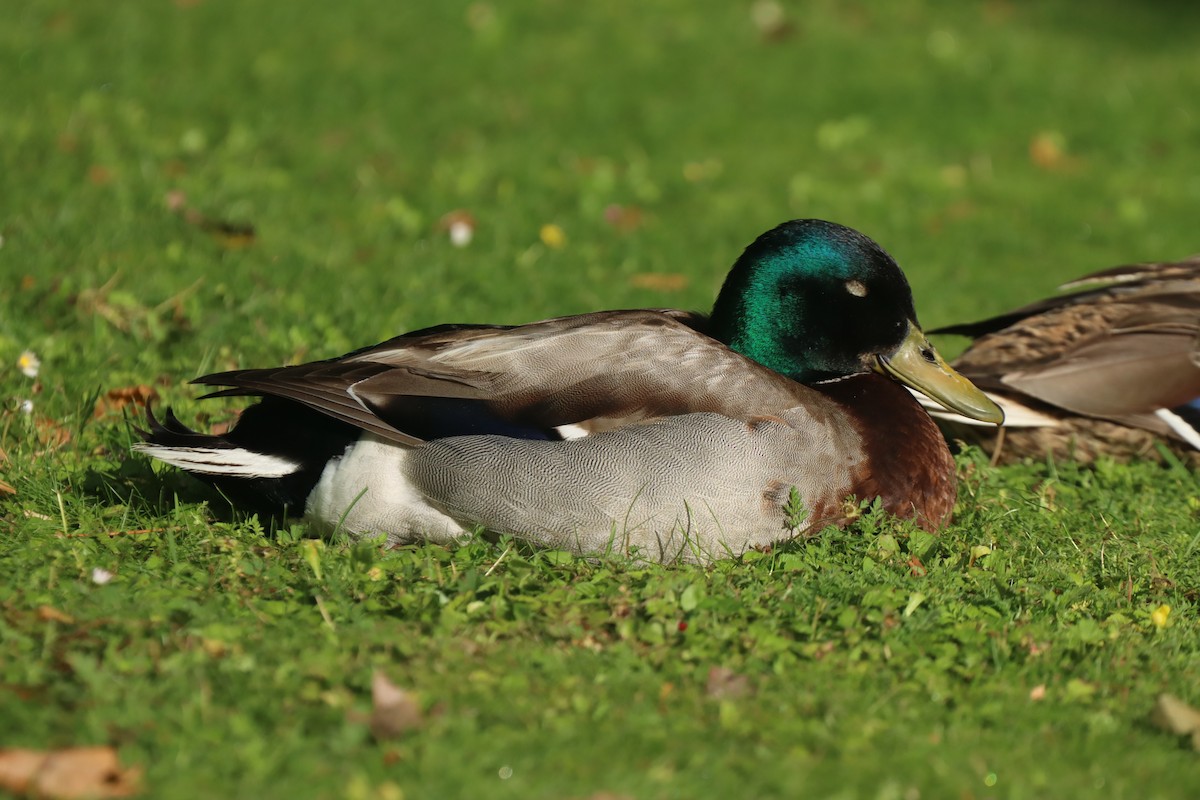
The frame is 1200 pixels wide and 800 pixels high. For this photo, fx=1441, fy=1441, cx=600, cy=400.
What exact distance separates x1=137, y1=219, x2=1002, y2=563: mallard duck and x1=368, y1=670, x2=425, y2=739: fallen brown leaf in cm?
91

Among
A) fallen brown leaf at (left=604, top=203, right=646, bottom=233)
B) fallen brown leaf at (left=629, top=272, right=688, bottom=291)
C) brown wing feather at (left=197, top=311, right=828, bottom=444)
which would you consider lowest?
fallen brown leaf at (left=629, top=272, right=688, bottom=291)

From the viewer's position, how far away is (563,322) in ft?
13.6

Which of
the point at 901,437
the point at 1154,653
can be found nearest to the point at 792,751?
the point at 1154,653

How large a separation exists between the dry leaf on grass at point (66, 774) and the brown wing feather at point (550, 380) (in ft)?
4.27

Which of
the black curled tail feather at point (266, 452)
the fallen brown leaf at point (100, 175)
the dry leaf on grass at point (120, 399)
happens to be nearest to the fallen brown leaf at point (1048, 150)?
the fallen brown leaf at point (100, 175)

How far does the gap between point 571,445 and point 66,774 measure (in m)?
1.57

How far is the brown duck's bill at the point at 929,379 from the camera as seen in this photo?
4262 millimetres

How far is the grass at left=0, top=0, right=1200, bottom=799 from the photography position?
2924 millimetres

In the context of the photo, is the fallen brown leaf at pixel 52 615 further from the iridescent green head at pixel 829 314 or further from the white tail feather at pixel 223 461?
the iridescent green head at pixel 829 314

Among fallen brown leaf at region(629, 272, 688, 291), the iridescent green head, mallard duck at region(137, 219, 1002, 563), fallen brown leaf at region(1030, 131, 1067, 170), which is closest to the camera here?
mallard duck at region(137, 219, 1002, 563)

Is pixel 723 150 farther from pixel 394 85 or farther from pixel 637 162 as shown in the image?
pixel 394 85

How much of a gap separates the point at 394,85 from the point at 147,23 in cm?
180

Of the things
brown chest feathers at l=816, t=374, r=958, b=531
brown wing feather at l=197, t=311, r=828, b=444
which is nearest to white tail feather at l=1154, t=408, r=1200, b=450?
brown chest feathers at l=816, t=374, r=958, b=531

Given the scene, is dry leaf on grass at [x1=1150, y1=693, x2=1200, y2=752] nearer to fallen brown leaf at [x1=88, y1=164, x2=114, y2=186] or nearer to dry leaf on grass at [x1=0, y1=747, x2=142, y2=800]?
dry leaf on grass at [x1=0, y1=747, x2=142, y2=800]
